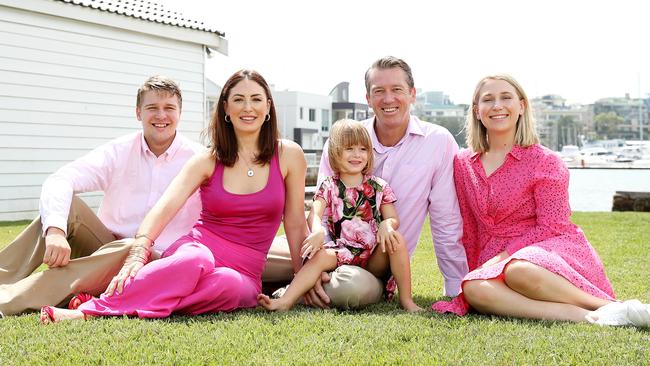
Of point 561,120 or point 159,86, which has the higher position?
point 561,120

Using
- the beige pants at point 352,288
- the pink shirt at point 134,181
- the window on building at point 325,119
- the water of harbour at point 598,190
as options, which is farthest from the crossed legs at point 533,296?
the window on building at point 325,119

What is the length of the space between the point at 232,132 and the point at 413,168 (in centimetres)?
130

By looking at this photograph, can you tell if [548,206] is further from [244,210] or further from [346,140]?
[244,210]

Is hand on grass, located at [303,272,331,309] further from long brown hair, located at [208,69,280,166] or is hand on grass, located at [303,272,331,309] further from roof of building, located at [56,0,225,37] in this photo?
roof of building, located at [56,0,225,37]

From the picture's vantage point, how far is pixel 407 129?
4895mm

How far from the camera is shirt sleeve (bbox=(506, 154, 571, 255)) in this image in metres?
4.04

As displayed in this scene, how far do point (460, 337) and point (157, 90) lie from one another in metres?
2.57

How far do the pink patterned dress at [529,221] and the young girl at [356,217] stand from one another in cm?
45

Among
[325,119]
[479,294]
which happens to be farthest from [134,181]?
[325,119]

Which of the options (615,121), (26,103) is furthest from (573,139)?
(26,103)

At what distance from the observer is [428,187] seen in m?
4.79

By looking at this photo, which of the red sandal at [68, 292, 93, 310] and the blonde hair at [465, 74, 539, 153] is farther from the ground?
the blonde hair at [465, 74, 539, 153]

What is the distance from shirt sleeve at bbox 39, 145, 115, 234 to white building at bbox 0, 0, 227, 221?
7.58 metres

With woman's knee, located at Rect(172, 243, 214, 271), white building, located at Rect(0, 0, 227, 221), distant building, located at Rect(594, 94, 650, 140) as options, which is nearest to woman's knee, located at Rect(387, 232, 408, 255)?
woman's knee, located at Rect(172, 243, 214, 271)
